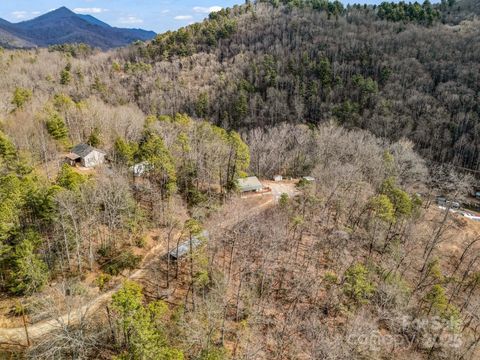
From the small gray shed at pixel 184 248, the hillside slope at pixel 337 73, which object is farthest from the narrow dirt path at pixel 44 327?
the hillside slope at pixel 337 73

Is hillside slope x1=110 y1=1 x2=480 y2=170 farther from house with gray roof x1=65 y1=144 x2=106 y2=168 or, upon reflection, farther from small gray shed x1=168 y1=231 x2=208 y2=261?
small gray shed x1=168 y1=231 x2=208 y2=261

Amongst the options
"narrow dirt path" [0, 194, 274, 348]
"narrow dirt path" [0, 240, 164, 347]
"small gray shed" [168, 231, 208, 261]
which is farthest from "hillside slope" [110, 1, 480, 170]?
"narrow dirt path" [0, 240, 164, 347]

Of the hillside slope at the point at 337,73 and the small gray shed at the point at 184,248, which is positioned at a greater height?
the hillside slope at the point at 337,73

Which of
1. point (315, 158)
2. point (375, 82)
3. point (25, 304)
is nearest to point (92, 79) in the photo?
point (315, 158)

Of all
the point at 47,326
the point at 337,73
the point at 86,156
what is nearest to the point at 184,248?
the point at 47,326

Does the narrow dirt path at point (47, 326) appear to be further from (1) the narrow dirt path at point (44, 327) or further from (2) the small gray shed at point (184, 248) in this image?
(2) the small gray shed at point (184, 248)
